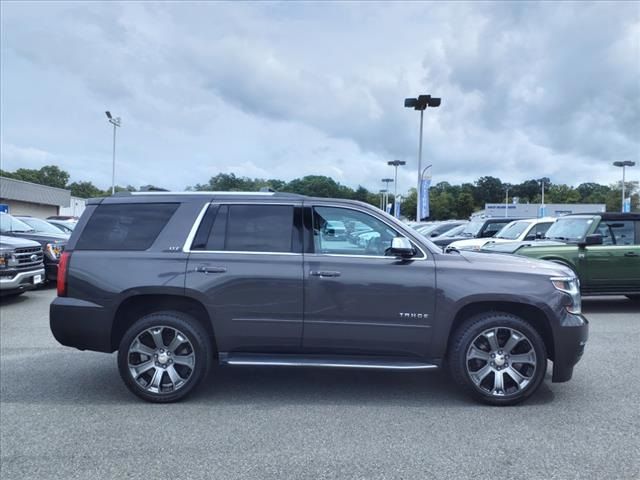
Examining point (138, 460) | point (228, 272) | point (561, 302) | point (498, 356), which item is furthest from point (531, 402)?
point (138, 460)

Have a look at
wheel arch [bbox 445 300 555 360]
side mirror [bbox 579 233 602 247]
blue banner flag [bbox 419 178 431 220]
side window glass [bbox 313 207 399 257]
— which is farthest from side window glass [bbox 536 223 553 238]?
blue banner flag [bbox 419 178 431 220]

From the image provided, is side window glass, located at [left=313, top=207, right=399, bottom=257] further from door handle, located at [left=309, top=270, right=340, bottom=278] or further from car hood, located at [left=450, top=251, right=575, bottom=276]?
car hood, located at [left=450, top=251, right=575, bottom=276]

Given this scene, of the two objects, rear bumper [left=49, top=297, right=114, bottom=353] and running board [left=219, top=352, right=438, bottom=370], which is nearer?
running board [left=219, top=352, right=438, bottom=370]

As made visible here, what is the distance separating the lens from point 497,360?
4.56m

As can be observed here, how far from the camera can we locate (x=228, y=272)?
463 cm

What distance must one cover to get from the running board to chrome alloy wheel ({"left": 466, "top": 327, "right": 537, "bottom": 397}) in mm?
379

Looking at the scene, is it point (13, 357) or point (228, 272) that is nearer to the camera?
point (228, 272)

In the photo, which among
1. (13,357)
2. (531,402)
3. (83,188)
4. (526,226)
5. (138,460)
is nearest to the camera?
(138,460)

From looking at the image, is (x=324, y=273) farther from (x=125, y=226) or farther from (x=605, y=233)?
(x=605, y=233)

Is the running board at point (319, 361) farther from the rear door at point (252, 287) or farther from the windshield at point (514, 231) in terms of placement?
the windshield at point (514, 231)

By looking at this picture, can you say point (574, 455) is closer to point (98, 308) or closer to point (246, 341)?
point (246, 341)

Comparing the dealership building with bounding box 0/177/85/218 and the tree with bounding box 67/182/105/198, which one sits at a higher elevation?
the tree with bounding box 67/182/105/198

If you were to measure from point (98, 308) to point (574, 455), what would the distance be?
13.3ft

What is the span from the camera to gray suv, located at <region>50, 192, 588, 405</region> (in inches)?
179
